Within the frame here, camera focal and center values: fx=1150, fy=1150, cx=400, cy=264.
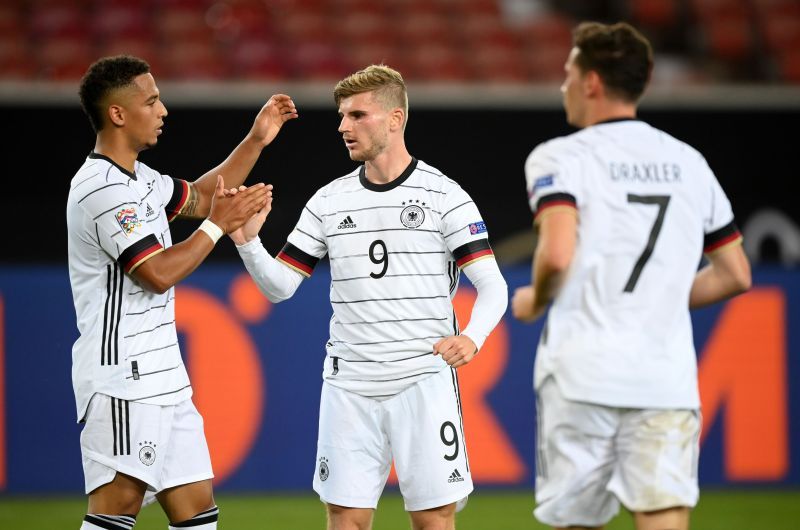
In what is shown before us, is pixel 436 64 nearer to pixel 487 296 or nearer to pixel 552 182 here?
pixel 487 296

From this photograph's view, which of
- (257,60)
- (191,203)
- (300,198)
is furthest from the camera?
(257,60)

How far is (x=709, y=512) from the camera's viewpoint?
755 cm

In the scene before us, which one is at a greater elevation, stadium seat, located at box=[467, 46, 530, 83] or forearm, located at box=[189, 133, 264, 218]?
stadium seat, located at box=[467, 46, 530, 83]

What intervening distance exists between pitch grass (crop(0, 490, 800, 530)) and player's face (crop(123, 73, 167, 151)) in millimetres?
3279

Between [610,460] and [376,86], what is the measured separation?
1822 mm

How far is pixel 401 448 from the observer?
4.45 m

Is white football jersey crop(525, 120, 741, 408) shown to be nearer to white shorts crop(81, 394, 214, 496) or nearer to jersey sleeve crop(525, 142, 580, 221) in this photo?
jersey sleeve crop(525, 142, 580, 221)

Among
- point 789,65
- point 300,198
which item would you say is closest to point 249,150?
point 300,198

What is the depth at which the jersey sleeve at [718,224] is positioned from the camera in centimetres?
375

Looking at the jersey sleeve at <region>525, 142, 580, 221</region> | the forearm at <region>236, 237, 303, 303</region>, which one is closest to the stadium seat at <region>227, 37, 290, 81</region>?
the forearm at <region>236, 237, 303, 303</region>

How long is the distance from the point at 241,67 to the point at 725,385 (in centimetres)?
549

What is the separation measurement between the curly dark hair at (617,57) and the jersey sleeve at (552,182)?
0.92 ft

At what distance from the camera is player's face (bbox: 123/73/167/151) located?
443 centimetres

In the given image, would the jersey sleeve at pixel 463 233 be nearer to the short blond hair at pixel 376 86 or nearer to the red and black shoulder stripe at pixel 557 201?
the short blond hair at pixel 376 86
